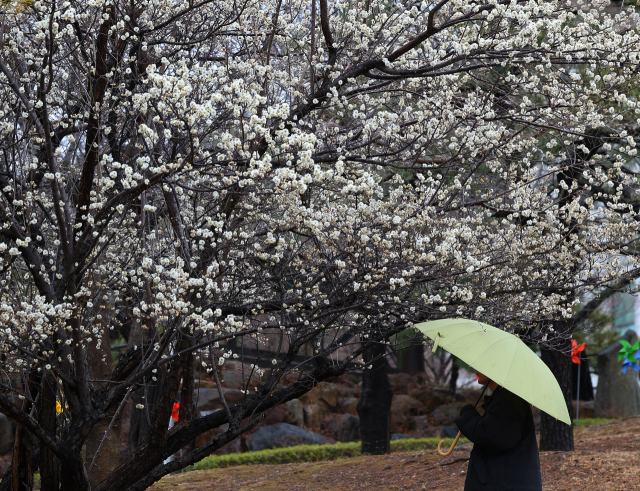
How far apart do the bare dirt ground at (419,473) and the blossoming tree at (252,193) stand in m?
2.54

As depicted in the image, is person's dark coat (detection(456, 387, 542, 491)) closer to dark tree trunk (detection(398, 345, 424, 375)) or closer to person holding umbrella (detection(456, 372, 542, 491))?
person holding umbrella (detection(456, 372, 542, 491))

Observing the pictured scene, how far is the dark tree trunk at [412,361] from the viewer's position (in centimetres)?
2390

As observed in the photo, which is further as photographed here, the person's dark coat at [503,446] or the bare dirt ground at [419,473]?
the bare dirt ground at [419,473]

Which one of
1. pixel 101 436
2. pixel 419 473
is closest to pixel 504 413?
pixel 419 473

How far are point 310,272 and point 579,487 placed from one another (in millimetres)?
4075

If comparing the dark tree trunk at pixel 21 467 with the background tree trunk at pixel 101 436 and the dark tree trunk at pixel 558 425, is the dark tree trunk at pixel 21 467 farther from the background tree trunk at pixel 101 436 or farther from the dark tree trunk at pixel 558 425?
the dark tree trunk at pixel 558 425

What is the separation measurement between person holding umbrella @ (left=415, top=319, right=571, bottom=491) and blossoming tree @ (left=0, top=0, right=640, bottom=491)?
2.57 ft

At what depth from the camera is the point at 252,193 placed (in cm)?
375

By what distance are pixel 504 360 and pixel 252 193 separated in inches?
71.9

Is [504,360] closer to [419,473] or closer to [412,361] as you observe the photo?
[419,473]

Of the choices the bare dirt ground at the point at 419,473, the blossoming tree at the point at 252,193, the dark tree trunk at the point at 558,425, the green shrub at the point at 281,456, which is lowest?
the green shrub at the point at 281,456

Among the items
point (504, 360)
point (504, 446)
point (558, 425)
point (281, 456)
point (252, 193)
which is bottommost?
point (281, 456)

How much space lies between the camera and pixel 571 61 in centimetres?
485

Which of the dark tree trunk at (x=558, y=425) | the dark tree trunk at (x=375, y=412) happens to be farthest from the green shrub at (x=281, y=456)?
the dark tree trunk at (x=558, y=425)
